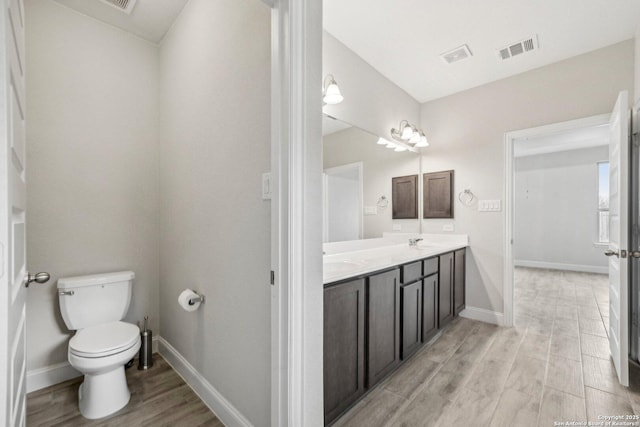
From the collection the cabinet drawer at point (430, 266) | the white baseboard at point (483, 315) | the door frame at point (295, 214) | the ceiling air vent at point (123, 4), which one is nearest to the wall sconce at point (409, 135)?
the cabinet drawer at point (430, 266)

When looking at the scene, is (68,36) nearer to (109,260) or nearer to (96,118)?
(96,118)

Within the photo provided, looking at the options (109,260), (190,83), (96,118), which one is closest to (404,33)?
(190,83)

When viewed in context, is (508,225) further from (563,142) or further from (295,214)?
(563,142)

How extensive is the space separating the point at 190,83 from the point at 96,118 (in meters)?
0.79

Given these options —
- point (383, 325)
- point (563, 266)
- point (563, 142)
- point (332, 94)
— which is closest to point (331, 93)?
point (332, 94)

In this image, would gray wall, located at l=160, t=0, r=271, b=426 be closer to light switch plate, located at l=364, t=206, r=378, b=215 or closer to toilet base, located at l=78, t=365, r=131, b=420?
toilet base, located at l=78, t=365, r=131, b=420

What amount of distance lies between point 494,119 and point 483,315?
210cm

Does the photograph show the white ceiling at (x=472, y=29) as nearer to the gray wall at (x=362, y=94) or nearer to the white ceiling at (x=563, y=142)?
the gray wall at (x=362, y=94)

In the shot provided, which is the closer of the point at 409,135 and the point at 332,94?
the point at 332,94

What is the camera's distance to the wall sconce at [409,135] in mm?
3115

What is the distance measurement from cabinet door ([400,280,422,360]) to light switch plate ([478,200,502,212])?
4.75 ft

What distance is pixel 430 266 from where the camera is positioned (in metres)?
2.32

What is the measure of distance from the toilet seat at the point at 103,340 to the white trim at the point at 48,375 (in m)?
0.40

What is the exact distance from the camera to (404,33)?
2.27m
